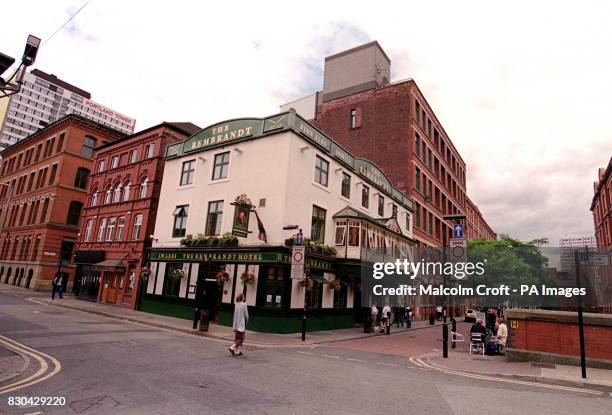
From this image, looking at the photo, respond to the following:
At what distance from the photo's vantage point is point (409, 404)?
23.2 ft

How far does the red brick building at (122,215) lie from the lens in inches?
1050

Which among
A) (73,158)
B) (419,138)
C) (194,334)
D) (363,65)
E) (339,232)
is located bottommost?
(194,334)

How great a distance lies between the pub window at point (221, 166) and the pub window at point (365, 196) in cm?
1059

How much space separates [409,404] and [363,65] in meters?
41.4

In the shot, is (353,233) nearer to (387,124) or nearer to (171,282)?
(171,282)

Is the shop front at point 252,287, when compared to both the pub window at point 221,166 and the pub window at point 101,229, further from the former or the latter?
the pub window at point 101,229

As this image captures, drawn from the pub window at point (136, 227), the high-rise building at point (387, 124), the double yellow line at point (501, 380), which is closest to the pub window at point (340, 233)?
the double yellow line at point (501, 380)

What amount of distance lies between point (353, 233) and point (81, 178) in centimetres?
3374

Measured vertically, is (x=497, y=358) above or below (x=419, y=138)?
below

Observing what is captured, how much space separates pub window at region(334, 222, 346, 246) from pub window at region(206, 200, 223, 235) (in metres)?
7.45

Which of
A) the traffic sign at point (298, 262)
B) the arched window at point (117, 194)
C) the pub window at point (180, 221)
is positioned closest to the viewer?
the traffic sign at point (298, 262)

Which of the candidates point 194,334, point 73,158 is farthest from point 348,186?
point 73,158

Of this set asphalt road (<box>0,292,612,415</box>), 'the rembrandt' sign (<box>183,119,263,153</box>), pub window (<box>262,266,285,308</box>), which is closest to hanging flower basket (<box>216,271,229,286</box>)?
pub window (<box>262,266,285,308</box>)

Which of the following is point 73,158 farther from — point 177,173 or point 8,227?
point 177,173
